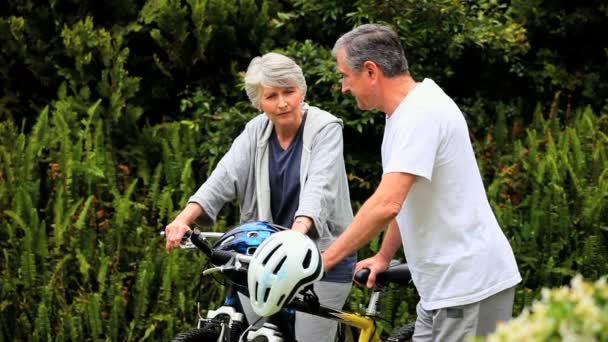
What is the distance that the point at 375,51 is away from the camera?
3.85 m

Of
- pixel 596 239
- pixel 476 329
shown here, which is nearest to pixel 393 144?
pixel 476 329

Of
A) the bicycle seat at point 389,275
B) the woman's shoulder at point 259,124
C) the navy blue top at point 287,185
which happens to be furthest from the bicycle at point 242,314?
the woman's shoulder at point 259,124

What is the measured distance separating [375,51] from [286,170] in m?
0.84

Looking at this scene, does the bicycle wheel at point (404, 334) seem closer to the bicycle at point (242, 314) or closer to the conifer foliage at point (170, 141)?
the bicycle at point (242, 314)

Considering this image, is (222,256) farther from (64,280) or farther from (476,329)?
(64,280)

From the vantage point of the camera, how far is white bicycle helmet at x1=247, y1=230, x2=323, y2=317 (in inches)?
139

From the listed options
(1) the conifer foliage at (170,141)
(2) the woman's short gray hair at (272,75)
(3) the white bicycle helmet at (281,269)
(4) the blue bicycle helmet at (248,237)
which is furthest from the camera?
(1) the conifer foliage at (170,141)

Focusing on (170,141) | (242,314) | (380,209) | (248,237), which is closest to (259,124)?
(248,237)

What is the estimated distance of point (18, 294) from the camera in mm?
6191

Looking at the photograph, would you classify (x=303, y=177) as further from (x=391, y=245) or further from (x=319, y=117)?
(x=391, y=245)

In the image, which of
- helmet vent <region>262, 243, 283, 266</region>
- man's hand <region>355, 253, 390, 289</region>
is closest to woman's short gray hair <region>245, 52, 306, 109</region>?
man's hand <region>355, 253, 390, 289</region>

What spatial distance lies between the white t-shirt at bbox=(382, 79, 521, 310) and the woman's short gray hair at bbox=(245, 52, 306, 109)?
0.68 meters

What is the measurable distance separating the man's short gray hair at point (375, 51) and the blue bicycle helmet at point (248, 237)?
0.68 m

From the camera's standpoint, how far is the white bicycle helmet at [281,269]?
353cm
